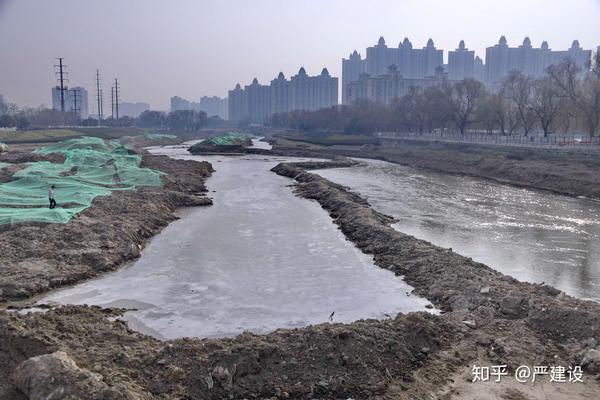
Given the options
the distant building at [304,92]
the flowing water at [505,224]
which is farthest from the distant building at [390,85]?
the flowing water at [505,224]

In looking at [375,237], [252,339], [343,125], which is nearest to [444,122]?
[343,125]

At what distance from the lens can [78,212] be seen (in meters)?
17.0

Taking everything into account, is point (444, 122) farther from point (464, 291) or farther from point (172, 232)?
point (464, 291)

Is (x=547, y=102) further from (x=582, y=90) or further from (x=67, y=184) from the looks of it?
(x=67, y=184)

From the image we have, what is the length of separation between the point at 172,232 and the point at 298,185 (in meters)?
14.7

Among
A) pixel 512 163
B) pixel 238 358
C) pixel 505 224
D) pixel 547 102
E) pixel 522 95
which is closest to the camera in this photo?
pixel 238 358

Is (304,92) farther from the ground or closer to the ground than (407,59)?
closer to the ground

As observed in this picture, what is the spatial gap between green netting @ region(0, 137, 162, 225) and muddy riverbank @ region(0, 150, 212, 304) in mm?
602

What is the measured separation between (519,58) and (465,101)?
9212 cm

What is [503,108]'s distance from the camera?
55938 mm

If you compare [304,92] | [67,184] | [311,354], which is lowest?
[311,354]

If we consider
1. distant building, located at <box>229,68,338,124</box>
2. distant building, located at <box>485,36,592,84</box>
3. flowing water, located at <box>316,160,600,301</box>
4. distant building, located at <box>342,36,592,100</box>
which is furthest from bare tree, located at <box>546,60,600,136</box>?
distant building, located at <box>229,68,338,124</box>

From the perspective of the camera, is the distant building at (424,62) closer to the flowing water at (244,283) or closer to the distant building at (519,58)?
the distant building at (519,58)

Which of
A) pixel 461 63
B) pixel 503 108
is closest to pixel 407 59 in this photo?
pixel 461 63
